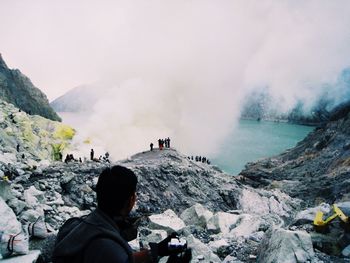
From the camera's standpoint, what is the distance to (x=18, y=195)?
36.3 ft

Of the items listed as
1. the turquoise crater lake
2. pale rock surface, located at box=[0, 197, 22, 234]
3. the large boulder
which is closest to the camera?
pale rock surface, located at box=[0, 197, 22, 234]

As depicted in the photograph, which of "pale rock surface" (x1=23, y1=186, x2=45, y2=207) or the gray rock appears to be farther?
"pale rock surface" (x1=23, y1=186, x2=45, y2=207)

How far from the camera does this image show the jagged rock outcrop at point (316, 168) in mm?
27906

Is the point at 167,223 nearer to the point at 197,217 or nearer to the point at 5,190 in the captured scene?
the point at 197,217

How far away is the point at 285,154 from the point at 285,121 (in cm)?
13872

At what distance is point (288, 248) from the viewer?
7863 mm

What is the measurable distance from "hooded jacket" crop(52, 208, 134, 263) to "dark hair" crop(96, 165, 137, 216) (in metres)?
0.07

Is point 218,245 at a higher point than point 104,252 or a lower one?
lower

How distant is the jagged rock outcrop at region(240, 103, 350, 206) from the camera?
27.9 m

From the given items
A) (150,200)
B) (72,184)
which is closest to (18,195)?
(72,184)

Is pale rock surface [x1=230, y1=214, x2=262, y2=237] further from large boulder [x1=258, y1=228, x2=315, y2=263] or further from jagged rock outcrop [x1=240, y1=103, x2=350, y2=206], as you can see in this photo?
jagged rock outcrop [x1=240, y1=103, x2=350, y2=206]

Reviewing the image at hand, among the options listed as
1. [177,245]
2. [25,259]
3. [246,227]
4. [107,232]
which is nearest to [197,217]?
[246,227]

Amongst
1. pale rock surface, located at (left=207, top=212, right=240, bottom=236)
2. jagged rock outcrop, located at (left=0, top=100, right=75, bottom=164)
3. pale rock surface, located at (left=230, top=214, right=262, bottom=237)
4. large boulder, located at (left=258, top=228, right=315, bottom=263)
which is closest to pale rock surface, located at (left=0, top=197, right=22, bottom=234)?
large boulder, located at (left=258, top=228, right=315, bottom=263)

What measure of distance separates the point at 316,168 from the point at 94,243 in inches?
1498
